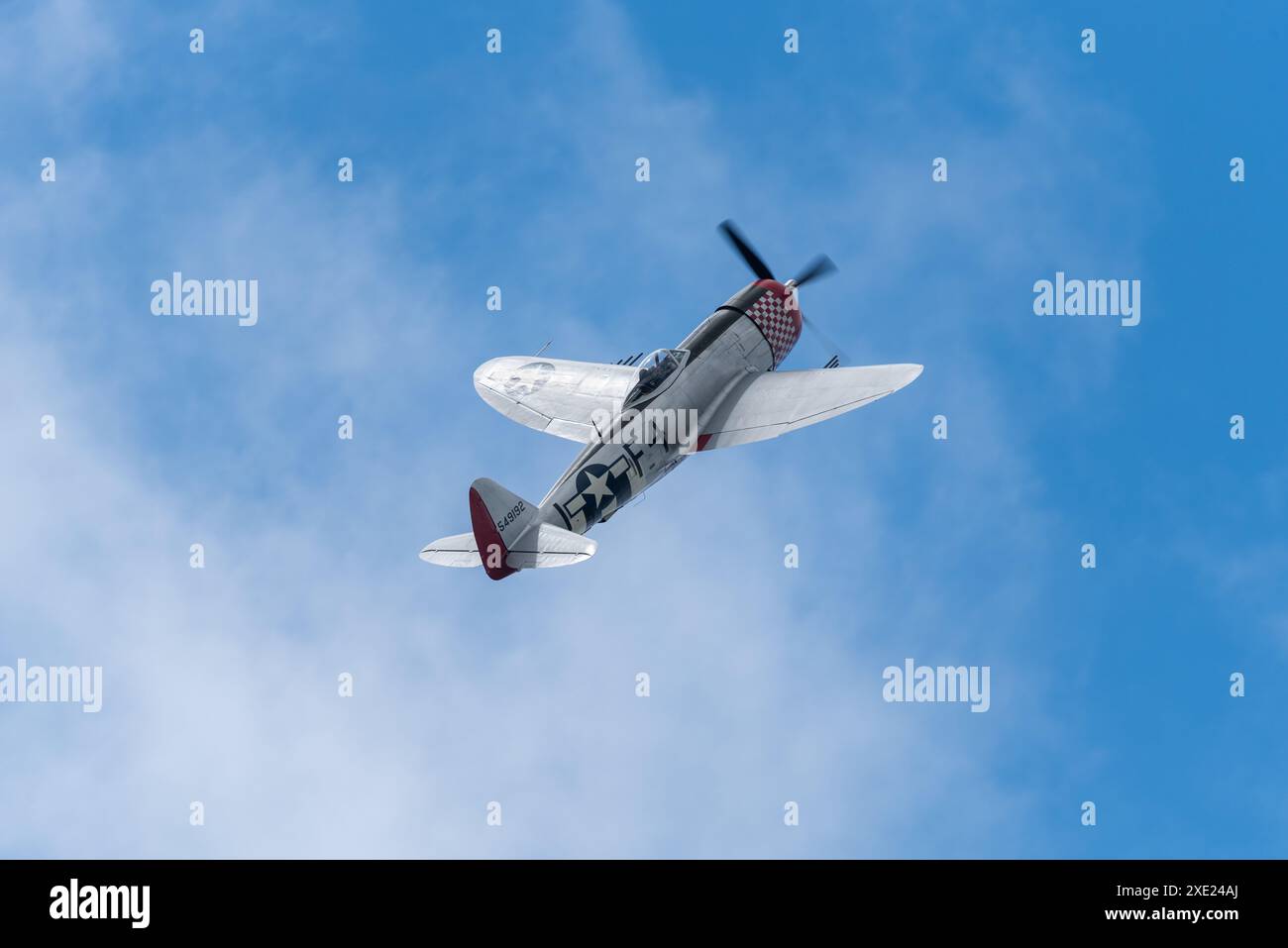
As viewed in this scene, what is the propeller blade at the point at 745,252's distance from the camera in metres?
31.2

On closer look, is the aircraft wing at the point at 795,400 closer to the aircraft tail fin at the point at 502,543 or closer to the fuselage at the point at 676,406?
the fuselage at the point at 676,406

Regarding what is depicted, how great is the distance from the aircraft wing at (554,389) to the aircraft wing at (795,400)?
188 cm

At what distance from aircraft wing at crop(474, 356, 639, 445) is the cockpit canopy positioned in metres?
0.50

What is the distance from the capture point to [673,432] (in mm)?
27688

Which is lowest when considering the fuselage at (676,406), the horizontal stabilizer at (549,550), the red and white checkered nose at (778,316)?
the horizontal stabilizer at (549,550)

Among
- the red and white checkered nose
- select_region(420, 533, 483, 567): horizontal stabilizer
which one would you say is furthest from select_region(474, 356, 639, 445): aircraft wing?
select_region(420, 533, 483, 567): horizontal stabilizer

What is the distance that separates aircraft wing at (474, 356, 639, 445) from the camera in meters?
28.9

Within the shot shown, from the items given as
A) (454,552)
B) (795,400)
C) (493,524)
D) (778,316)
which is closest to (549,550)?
(493,524)

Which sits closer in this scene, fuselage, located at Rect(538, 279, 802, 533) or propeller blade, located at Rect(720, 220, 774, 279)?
fuselage, located at Rect(538, 279, 802, 533)

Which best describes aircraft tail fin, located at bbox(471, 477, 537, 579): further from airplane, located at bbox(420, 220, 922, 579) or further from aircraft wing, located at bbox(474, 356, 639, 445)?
aircraft wing, located at bbox(474, 356, 639, 445)

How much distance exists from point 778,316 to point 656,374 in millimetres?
3547

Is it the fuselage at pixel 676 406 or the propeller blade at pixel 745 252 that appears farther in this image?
the propeller blade at pixel 745 252

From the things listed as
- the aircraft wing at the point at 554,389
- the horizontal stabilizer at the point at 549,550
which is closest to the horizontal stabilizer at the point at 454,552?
the horizontal stabilizer at the point at 549,550

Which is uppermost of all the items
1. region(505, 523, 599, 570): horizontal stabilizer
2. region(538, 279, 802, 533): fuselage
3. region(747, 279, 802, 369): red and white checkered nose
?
region(747, 279, 802, 369): red and white checkered nose
